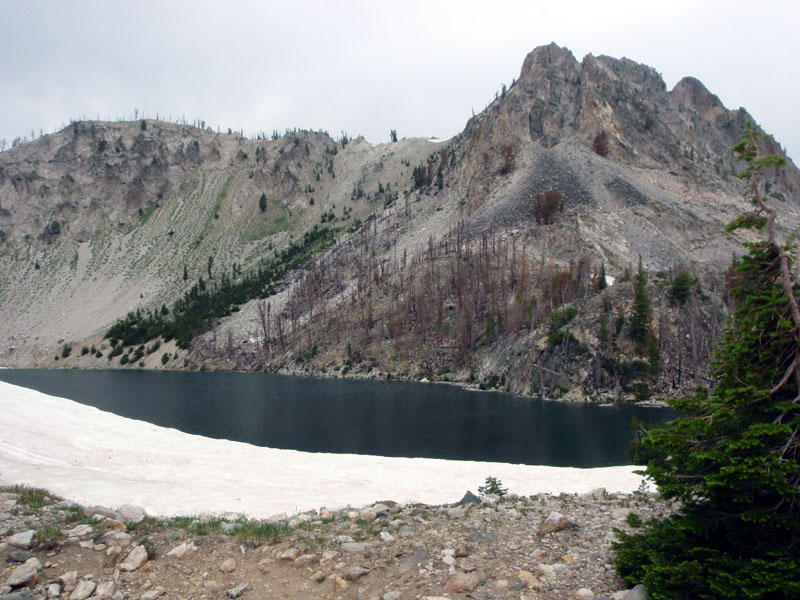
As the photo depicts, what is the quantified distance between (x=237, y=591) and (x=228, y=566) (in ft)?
2.81

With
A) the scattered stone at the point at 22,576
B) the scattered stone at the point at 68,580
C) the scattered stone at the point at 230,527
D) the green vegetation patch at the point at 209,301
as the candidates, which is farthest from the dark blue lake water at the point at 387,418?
the green vegetation patch at the point at 209,301

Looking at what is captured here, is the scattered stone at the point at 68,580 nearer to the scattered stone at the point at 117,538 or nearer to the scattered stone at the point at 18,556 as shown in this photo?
the scattered stone at the point at 18,556

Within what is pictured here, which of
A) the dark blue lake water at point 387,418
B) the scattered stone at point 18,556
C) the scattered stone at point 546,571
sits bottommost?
the dark blue lake water at point 387,418

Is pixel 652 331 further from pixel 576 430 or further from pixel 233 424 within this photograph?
pixel 233 424

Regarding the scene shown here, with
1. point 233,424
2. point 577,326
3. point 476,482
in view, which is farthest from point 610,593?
point 577,326

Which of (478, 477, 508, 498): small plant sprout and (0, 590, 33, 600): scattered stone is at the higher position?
(478, 477, 508, 498): small plant sprout

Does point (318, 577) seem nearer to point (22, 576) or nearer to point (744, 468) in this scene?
point (22, 576)

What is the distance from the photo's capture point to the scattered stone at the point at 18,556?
834 cm

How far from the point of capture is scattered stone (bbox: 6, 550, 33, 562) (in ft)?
27.4

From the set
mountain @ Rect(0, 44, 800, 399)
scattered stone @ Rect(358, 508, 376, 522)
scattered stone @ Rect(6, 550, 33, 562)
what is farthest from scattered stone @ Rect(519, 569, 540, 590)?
mountain @ Rect(0, 44, 800, 399)

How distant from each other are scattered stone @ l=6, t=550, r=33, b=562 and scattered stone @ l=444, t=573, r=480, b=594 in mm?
6717

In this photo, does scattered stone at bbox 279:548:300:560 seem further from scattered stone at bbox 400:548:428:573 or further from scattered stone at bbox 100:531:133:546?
scattered stone at bbox 100:531:133:546

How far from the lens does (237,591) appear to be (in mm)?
8055

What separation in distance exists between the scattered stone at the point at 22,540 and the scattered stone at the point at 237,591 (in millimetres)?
3629
